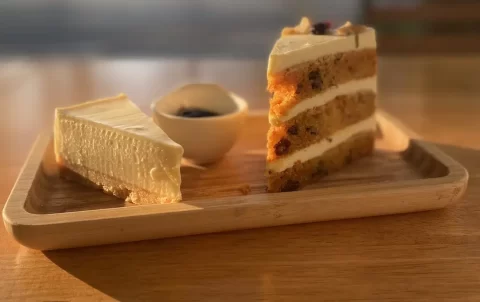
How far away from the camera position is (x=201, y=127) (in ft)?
4.28

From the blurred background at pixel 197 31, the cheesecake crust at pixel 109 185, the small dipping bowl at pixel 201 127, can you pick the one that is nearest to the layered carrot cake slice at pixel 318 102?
the small dipping bowl at pixel 201 127

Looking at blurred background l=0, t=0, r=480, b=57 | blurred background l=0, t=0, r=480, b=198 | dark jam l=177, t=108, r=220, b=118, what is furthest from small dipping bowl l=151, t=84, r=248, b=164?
blurred background l=0, t=0, r=480, b=57

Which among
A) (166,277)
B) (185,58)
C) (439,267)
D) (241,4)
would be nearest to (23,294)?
(166,277)

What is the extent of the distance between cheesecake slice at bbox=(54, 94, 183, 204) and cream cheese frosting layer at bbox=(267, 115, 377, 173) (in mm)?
242

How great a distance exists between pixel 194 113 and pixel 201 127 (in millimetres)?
88

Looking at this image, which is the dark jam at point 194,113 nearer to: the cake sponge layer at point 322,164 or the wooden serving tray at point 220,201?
the wooden serving tray at point 220,201

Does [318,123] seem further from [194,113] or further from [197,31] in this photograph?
[197,31]

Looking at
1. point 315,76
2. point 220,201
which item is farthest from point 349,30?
point 220,201

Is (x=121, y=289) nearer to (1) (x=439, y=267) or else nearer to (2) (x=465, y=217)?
(1) (x=439, y=267)

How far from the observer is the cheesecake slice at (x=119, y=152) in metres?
1.09

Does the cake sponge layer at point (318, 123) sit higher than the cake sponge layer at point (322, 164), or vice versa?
the cake sponge layer at point (318, 123)

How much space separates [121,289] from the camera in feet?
2.89

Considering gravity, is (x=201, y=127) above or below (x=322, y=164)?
above

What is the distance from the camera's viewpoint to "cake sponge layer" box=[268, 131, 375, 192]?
120 cm
